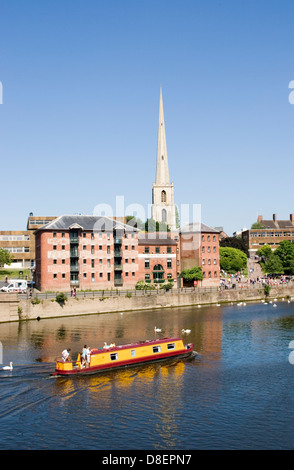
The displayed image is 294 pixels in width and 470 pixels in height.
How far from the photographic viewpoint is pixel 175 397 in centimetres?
3597

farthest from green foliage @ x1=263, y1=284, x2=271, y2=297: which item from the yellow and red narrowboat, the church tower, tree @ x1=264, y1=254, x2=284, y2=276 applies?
the church tower

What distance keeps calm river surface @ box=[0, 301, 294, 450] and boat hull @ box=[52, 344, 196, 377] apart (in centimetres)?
69

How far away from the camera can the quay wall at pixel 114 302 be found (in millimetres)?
70688

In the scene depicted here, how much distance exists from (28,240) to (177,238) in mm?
42424

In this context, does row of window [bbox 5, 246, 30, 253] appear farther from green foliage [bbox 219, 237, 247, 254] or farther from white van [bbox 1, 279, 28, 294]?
green foliage [bbox 219, 237, 247, 254]

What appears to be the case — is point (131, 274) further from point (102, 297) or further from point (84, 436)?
point (84, 436)

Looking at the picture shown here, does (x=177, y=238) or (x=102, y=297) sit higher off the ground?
(x=177, y=238)

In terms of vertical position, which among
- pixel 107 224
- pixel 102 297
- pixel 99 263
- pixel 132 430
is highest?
pixel 107 224

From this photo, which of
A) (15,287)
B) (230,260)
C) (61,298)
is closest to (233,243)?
(230,260)

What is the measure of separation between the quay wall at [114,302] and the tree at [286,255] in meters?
36.3

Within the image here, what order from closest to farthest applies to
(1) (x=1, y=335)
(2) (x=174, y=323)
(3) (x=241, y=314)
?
1. (1) (x=1, y=335)
2. (2) (x=174, y=323)
3. (3) (x=241, y=314)

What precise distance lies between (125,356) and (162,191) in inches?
4493

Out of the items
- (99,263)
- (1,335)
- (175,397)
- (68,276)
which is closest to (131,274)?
(99,263)

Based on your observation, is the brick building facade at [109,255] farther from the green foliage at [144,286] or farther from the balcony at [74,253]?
the green foliage at [144,286]
